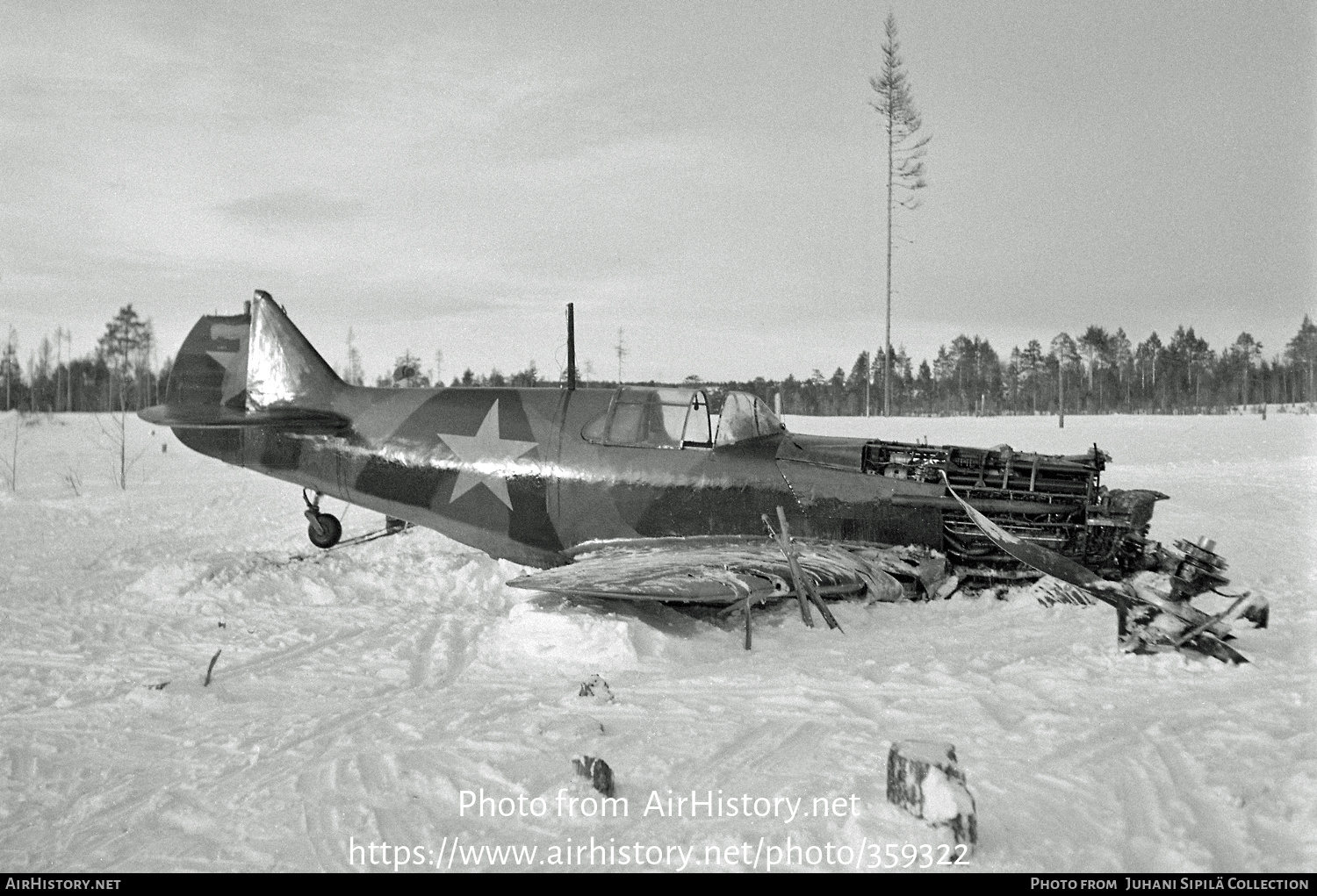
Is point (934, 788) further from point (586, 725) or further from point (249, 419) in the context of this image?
point (249, 419)

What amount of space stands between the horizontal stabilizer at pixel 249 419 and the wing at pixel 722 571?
383 centimetres

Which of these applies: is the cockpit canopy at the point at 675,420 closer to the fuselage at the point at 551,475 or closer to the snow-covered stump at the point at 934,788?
the fuselage at the point at 551,475

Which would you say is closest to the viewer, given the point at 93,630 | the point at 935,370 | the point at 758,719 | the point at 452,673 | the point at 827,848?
the point at 827,848

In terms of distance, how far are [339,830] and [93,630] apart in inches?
182

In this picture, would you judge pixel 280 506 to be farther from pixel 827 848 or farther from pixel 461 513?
pixel 827 848

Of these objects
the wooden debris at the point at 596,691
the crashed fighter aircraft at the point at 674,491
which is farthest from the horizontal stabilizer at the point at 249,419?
the wooden debris at the point at 596,691

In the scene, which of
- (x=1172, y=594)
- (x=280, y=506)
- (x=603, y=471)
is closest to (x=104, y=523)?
(x=280, y=506)

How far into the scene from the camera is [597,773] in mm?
3553

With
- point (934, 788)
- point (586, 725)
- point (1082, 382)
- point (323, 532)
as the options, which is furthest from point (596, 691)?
point (1082, 382)

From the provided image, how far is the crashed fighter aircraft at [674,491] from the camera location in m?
6.48

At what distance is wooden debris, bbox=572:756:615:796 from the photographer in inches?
139

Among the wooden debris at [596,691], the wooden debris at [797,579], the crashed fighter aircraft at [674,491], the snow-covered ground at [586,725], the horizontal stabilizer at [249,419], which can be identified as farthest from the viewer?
the horizontal stabilizer at [249,419]

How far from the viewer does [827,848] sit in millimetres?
3072

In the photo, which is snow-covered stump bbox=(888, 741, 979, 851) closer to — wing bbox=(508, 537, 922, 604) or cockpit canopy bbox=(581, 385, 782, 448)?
wing bbox=(508, 537, 922, 604)
